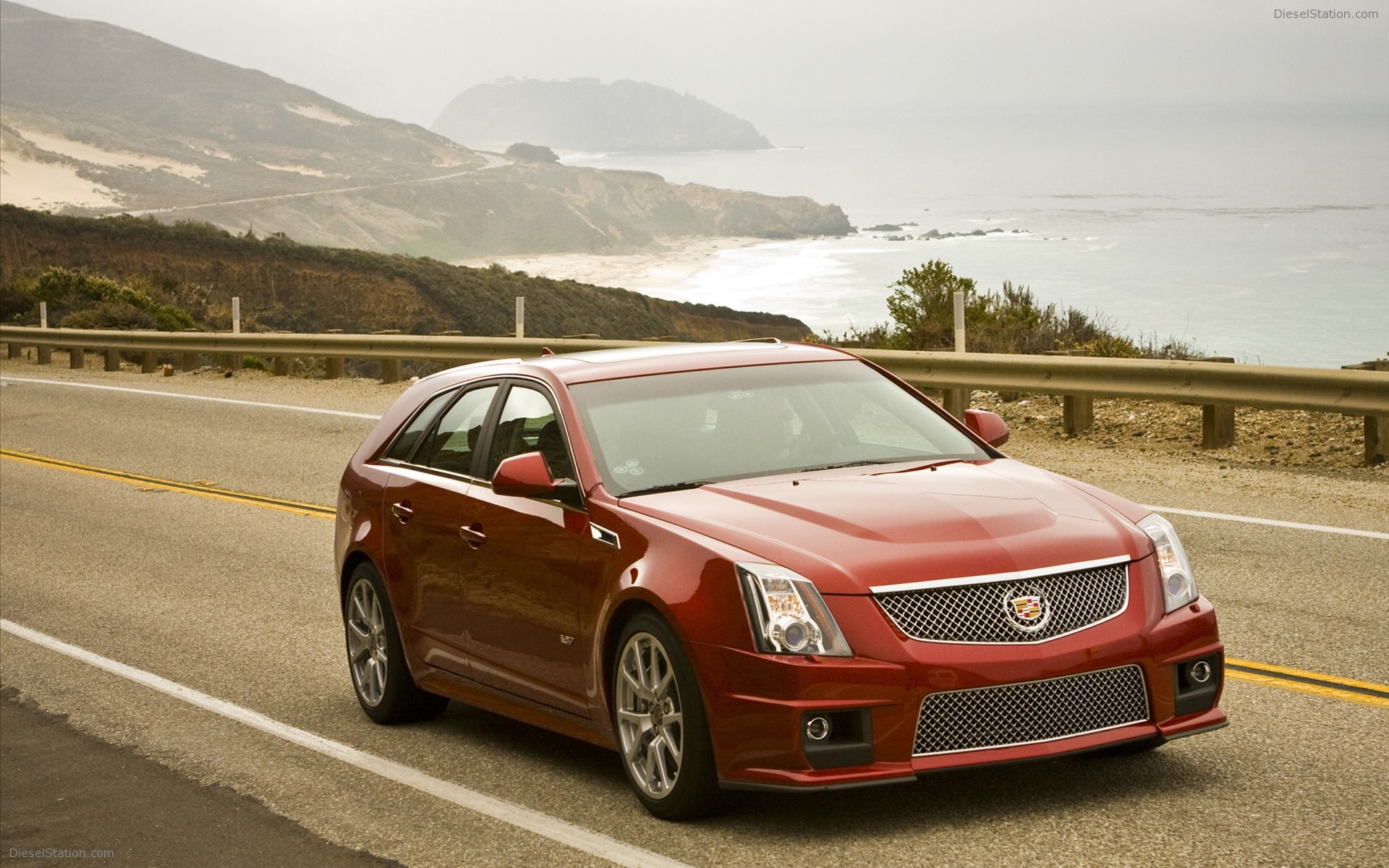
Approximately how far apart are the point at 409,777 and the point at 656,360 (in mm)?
1855

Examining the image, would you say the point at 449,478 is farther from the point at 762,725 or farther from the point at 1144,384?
the point at 1144,384

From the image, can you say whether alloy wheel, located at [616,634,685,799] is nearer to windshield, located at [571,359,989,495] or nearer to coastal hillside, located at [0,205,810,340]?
windshield, located at [571,359,989,495]

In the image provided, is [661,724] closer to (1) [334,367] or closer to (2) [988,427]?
(2) [988,427]

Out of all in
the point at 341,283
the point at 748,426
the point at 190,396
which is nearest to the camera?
the point at 748,426

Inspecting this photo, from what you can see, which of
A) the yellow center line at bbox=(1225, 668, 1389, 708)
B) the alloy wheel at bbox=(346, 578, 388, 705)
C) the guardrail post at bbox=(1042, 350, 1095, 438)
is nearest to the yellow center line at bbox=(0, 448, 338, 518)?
the alloy wheel at bbox=(346, 578, 388, 705)

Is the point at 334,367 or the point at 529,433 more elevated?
the point at 529,433

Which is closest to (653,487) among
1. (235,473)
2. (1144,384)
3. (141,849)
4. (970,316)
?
(141,849)

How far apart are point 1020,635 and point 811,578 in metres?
0.63

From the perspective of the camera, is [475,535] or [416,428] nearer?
[475,535]

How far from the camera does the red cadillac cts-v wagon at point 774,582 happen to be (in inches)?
203

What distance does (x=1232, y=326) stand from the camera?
162 ft

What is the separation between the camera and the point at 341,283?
8588 cm

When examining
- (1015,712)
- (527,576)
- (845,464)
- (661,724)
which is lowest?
(661,724)

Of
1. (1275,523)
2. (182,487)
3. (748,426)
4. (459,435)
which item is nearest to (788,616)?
(748,426)
